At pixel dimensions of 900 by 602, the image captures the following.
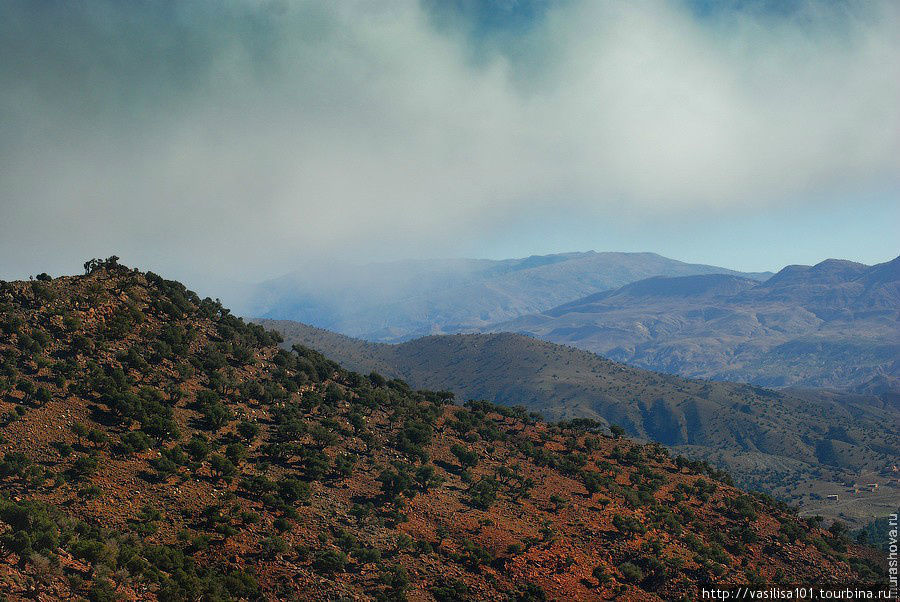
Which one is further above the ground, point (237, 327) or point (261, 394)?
point (237, 327)

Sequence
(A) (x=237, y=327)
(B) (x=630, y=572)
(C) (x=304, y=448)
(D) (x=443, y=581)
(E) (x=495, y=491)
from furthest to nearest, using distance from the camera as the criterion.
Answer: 1. (A) (x=237, y=327)
2. (E) (x=495, y=491)
3. (C) (x=304, y=448)
4. (B) (x=630, y=572)
5. (D) (x=443, y=581)

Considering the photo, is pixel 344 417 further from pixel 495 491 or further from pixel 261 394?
pixel 495 491

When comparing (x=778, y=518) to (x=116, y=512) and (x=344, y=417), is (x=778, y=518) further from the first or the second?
(x=116, y=512)

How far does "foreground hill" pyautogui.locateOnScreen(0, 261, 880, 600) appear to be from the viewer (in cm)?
2989

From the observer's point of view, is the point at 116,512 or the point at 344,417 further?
the point at 344,417

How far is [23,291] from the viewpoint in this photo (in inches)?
2227

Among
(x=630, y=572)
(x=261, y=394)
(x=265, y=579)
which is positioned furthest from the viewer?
(x=261, y=394)

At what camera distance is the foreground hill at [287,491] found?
2989cm

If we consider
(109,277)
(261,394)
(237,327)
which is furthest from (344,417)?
(109,277)

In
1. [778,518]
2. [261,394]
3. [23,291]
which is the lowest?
[778,518]

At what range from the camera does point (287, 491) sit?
125 ft

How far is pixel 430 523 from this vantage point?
41.0m

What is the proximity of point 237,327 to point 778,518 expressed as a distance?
75275 millimetres

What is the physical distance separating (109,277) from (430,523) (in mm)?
55856
